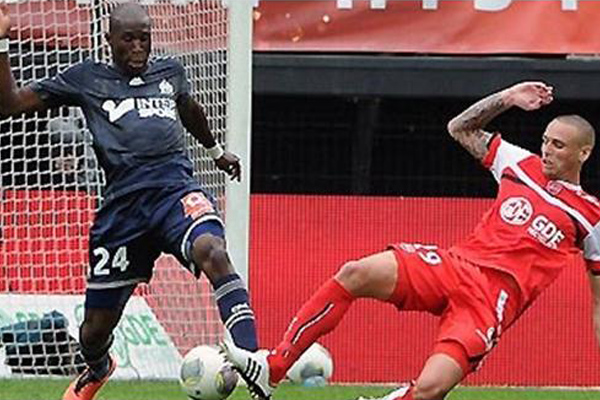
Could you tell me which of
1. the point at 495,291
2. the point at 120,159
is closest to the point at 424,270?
the point at 495,291

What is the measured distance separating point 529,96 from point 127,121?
2.02 metres

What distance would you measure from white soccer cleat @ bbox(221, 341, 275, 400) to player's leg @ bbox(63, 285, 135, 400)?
1.50 m

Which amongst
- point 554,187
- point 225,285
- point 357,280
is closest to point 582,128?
point 554,187

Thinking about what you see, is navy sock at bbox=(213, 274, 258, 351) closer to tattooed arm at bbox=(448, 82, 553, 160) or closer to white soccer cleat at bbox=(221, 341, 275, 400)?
white soccer cleat at bbox=(221, 341, 275, 400)

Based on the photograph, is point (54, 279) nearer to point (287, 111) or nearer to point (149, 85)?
point (287, 111)

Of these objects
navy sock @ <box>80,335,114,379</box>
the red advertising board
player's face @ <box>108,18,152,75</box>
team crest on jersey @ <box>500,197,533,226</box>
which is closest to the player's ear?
team crest on jersey @ <box>500,197,533,226</box>

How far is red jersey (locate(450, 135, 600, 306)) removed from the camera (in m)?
9.05

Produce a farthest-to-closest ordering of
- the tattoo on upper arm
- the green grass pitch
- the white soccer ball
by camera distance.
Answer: the white soccer ball < the green grass pitch < the tattoo on upper arm

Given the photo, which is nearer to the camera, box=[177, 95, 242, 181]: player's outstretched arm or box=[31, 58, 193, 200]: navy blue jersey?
box=[31, 58, 193, 200]: navy blue jersey

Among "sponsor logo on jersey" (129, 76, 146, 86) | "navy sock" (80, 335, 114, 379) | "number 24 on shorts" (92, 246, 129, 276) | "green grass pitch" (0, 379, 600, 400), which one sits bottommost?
"green grass pitch" (0, 379, 600, 400)

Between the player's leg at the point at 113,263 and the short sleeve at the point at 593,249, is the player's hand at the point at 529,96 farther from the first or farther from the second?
the player's leg at the point at 113,263

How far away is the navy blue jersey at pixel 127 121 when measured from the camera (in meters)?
9.73

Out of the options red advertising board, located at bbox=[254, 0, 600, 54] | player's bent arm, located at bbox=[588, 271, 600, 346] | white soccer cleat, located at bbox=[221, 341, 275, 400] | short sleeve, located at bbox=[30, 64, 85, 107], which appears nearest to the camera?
white soccer cleat, located at bbox=[221, 341, 275, 400]

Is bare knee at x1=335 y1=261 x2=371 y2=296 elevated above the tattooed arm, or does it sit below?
below
